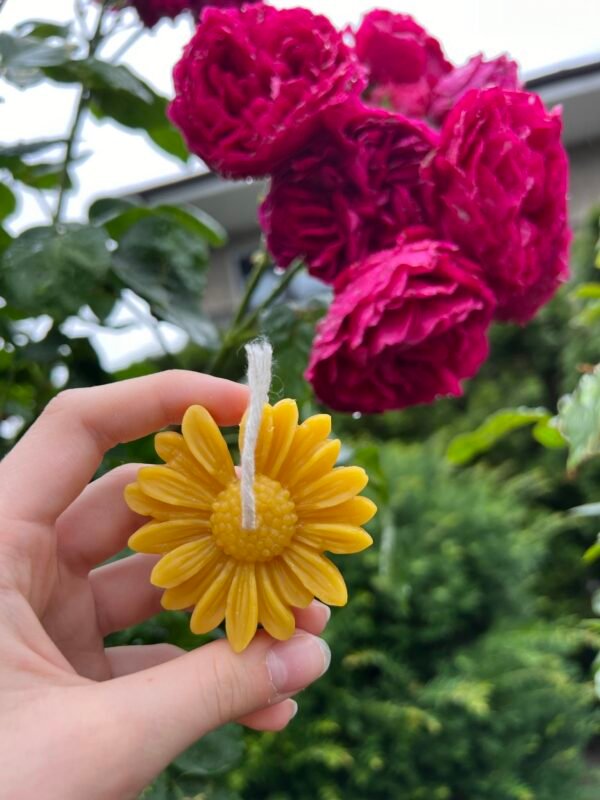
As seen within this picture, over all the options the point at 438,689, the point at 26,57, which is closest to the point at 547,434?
the point at 26,57

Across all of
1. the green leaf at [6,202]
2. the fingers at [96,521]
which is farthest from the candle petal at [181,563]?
the green leaf at [6,202]

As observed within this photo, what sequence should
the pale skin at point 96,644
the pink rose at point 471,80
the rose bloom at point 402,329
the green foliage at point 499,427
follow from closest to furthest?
the pale skin at point 96,644
the rose bloom at point 402,329
the pink rose at point 471,80
the green foliage at point 499,427

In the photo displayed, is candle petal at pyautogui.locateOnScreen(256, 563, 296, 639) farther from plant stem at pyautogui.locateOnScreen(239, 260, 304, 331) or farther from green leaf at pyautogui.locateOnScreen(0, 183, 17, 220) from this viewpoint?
green leaf at pyautogui.locateOnScreen(0, 183, 17, 220)

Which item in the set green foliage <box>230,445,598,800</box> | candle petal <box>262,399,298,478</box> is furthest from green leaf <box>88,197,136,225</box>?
green foliage <box>230,445,598,800</box>

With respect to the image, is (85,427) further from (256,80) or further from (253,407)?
(256,80)

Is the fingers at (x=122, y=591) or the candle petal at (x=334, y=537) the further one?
the fingers at (x=122, y=591)

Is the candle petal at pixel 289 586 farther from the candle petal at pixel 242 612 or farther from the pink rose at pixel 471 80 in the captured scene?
the pink rose at pixel 471 80

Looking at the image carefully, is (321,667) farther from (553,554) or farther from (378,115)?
(553,554)
